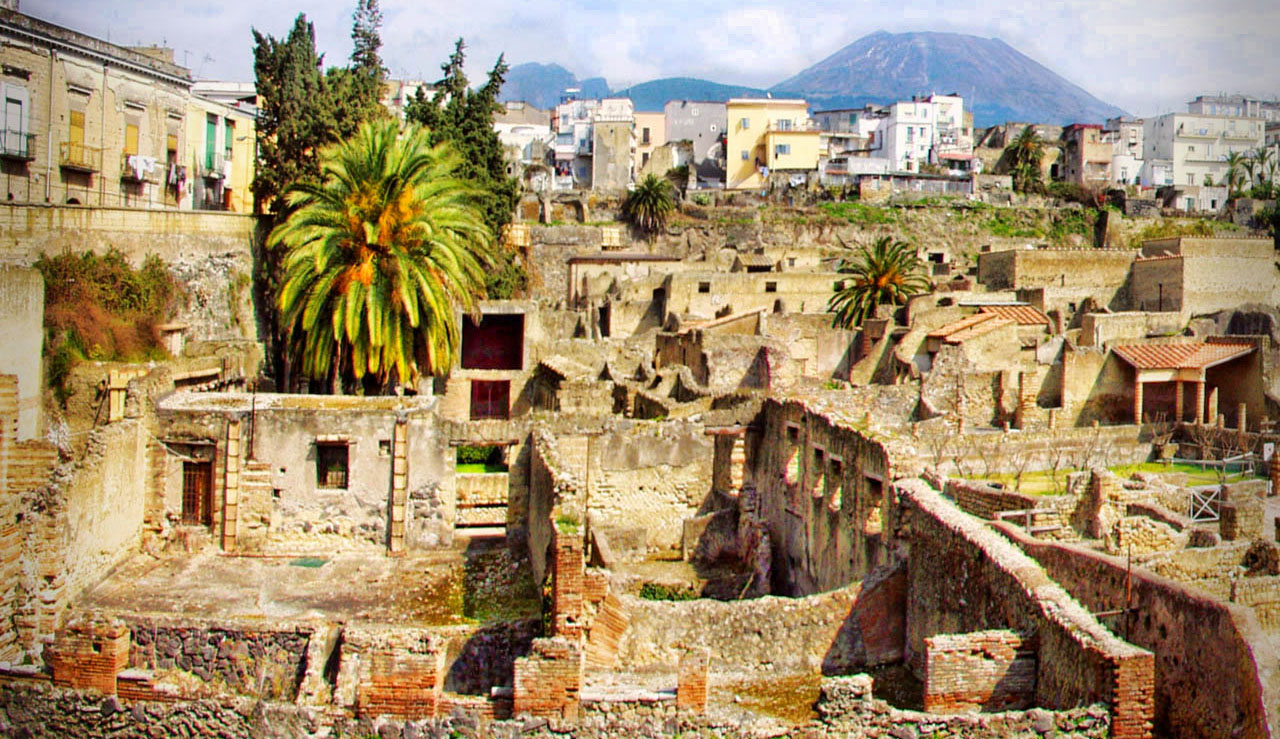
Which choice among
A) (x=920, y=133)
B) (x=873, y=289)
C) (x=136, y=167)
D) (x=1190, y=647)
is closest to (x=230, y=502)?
(x=136, y=167)

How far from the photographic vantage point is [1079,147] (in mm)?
81188

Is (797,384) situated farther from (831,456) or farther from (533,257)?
(533,257)

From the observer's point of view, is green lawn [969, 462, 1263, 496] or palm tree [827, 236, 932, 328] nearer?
green lawn [969, 462, 1263, 496]

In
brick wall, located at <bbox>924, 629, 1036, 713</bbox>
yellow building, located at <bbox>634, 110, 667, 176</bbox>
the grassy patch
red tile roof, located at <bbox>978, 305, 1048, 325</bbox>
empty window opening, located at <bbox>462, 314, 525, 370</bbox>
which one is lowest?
brick wall, located at <bbox>924, 629, 1036, 713</bbox>

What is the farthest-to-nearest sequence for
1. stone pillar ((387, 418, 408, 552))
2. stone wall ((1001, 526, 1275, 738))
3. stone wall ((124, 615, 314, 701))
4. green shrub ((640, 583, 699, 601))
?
stone pillar ((387, 418, 408, 552))
green shrub ((640, 583, 699, 601))
stone wall ((124, 615, 314, 701))
stone wall ((1001, 526, 1275, 738))

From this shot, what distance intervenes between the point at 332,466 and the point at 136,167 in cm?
1510

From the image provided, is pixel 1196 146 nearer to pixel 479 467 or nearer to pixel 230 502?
pixel 479 467

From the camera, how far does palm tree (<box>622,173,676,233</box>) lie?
60906 mm

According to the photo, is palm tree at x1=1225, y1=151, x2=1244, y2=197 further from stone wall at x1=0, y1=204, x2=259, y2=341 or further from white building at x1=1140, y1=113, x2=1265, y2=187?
stone wall at x1=0, y1=204, x2=259, y2=341

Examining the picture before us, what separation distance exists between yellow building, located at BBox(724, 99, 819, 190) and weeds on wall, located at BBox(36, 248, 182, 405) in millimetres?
50368

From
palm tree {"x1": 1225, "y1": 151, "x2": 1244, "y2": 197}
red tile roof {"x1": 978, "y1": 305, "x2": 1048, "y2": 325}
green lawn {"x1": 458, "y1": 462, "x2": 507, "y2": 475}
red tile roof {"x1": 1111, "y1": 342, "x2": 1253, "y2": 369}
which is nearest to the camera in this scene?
green lawn {"x1": 458, "y1": 462, "x2": 507, "y2": 475}

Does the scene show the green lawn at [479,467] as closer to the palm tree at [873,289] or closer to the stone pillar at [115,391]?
the stone pillar at [115,391]

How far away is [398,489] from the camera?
22.0 m

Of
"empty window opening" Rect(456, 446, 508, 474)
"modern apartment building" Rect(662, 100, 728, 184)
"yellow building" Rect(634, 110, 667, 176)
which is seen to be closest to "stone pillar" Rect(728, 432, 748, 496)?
"empty window opening" Rect(456, 446, 508, 474)
